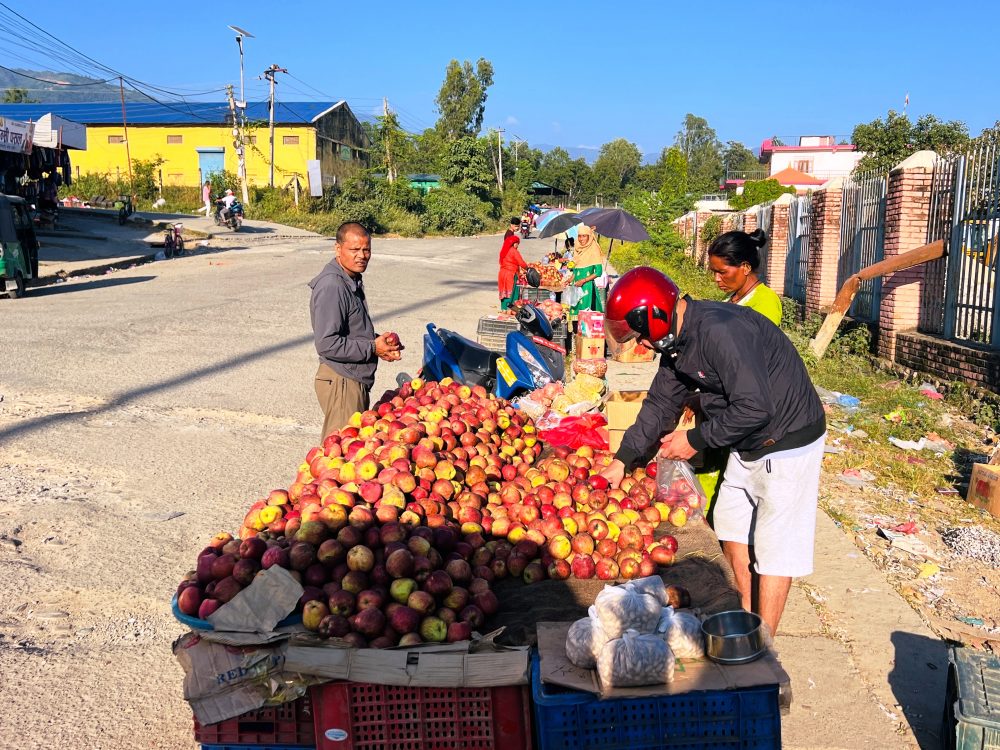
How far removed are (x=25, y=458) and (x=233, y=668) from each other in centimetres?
519

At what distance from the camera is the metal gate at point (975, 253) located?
932cm

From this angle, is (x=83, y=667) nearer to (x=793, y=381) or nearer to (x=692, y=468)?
(x=692, y=468)

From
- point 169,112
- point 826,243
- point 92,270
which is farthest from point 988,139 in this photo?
point 169,112

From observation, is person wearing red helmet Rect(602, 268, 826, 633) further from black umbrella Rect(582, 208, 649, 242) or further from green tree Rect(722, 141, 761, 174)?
green tree Rect(722, 141, 761, 174)

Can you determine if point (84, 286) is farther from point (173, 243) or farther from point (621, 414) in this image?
point (621, 414)

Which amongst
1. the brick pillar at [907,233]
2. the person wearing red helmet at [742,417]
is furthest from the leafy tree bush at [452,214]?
the person wearing red helmet at [742,417]

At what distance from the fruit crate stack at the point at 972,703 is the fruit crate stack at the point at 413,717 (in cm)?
175

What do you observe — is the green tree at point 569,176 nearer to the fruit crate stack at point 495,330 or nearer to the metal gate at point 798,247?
the metal gate at point 798,247

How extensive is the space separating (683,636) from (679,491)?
1806mm

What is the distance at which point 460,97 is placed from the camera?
8081 cm

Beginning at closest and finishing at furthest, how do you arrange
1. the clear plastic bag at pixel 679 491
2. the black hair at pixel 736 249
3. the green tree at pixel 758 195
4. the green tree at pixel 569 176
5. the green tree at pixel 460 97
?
the clear plastic bag at pixel 679 491 → the black hair at pixel 736 249 → the green tree at pixel 758 195 → the green tree at pixel 460 97 → the green tree at pixel 569 176

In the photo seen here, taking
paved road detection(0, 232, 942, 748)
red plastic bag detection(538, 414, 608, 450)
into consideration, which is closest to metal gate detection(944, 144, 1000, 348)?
paved road detection(0, 232, 942, 748)

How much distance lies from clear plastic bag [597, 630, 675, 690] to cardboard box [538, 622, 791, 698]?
0.07 feet

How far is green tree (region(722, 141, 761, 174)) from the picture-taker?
13525cm
